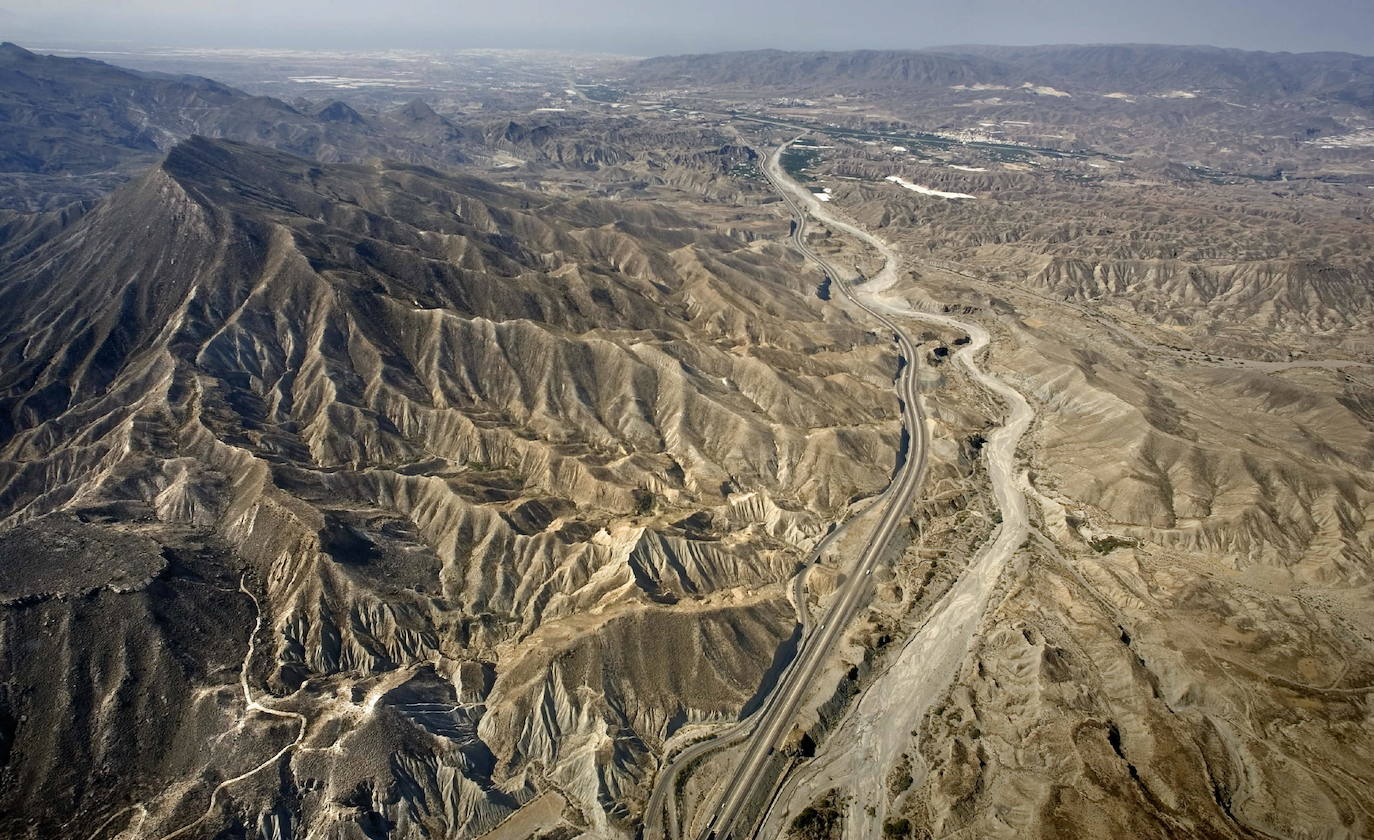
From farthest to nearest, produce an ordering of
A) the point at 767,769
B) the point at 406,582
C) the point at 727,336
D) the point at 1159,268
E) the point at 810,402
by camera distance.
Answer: the point at 1159,268 → the point at 727,336 → the point at 810,402 → the point at 406,582 → the point at 767,769

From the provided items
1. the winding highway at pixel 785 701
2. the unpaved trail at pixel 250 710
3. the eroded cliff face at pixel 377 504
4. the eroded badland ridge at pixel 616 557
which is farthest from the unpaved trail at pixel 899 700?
the unpaved trail at pixel 250 710

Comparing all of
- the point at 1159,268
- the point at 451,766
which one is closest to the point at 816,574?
the point at 451,766

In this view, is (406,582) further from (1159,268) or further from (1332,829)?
(1159,268)

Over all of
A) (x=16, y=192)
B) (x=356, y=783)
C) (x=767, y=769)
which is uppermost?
(x=16, y=192)

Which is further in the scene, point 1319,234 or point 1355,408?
point 1319,234

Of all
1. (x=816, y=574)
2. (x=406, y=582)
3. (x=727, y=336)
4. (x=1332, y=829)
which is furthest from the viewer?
(x=727, y=336)

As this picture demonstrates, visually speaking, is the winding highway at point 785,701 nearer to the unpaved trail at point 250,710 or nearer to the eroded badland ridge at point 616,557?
the eroded badland ridge at point 616,557

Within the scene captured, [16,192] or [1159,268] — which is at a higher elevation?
[16,192]

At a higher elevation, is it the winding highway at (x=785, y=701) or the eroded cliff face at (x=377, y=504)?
the eroded cliff face at (x=377, y=504)
